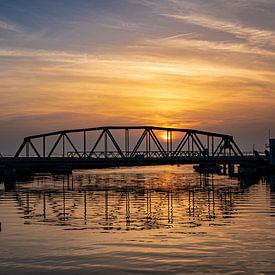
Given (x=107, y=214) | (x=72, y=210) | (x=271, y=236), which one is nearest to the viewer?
(x=271, y=236)

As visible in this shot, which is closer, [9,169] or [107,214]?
[107,214]

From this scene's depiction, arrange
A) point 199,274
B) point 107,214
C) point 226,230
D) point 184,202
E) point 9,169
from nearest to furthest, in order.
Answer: point 199,274 → point 226,230 → point 107,214 → point 184,202 → point 9,169

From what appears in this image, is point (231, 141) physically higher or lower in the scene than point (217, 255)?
higher

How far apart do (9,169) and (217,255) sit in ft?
402

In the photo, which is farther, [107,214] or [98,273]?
[107,214]

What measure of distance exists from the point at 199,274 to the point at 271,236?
1313 cm

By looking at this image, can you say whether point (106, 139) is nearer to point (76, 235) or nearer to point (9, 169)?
point (9, 169)

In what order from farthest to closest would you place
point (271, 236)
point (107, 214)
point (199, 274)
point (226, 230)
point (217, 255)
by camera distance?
point (107, 214) → point (226, 230) → point (271, 236) → point (217, 255) → point (199, 274)

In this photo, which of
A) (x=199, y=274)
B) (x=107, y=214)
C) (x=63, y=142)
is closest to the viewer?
(x=199, y=274)

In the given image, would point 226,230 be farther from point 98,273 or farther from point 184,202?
point 184,202

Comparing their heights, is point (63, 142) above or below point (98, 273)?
above

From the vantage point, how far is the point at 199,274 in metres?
27.8

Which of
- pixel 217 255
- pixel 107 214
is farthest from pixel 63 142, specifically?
pixel 217 255

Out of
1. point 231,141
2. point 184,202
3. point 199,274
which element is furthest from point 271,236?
point 231,141
